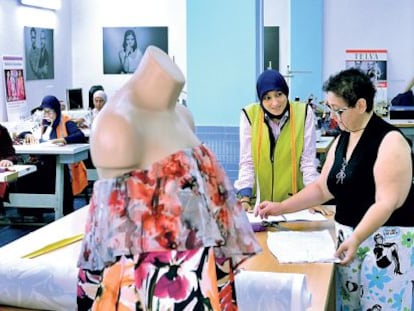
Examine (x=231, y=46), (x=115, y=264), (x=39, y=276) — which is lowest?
(x=39, y=276)

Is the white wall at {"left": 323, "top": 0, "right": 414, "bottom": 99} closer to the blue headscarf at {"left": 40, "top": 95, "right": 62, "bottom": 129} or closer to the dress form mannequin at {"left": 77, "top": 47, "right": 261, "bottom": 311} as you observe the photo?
the blue headscarf at {"left": 40, "top": 95, "right": 62, "bottom": 129}

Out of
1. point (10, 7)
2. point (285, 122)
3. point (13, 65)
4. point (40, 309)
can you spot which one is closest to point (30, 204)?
point (13, 65)

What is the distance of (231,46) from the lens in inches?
174

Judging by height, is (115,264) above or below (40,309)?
above

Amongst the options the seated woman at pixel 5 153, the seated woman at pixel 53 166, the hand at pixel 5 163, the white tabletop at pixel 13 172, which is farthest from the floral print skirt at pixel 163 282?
the seated woman at pixel 53 166

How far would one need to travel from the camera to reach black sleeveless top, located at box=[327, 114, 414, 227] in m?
2.13

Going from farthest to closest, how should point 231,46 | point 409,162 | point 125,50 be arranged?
point 125,50, point 231,46, point 409,162

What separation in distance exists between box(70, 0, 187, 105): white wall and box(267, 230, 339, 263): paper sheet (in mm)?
6863

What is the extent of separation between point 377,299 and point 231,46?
8.71ft

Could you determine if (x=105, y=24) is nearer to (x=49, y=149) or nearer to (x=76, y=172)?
→ (x=76, y=172)

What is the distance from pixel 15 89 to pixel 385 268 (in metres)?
6.26

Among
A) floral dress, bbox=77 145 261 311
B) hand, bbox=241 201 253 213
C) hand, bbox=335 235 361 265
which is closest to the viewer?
floral dress, bbox=77 145 261 311

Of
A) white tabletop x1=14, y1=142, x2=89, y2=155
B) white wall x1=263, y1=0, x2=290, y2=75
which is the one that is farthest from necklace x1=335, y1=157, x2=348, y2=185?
white wall x1=263, y1=0, x2=290, y2=75

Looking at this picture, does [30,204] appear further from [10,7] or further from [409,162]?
[409,162]
